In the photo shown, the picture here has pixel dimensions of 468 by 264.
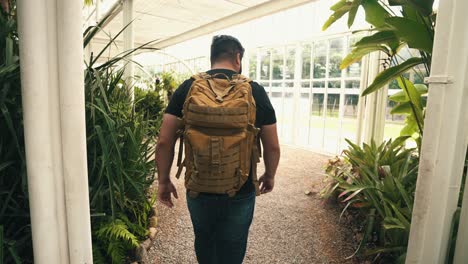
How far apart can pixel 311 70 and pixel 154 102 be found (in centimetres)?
411

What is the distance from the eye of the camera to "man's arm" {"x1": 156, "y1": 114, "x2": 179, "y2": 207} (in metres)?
1.41

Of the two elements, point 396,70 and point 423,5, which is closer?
point 423,5

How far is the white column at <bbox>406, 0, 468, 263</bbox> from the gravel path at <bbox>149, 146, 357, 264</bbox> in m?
1.22

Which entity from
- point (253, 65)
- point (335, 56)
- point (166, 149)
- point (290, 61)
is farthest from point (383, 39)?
point (253, 65)

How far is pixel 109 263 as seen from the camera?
1692 millimetres

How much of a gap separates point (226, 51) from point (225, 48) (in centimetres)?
2

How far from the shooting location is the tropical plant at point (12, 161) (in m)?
1.15

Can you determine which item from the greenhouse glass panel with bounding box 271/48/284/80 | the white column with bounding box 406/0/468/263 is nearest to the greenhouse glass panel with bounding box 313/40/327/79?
the greenhouse glass panel with bounding box 271/48/284/80

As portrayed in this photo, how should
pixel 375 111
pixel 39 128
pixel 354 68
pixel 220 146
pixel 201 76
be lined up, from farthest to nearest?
1. pixel 354 68
2. pixel 375 111
3. pixel 201 76
4. pixel 220 146
5. pixel 39 128

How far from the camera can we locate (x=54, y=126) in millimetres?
880

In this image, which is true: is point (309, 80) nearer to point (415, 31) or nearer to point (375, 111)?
→ point (375, 111)

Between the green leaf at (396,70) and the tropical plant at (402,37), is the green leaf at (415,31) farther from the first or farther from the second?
the green leaf at (396,70)

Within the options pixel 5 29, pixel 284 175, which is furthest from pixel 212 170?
pixel 284 175

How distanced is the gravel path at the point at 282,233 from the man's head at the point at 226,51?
1632 mm
